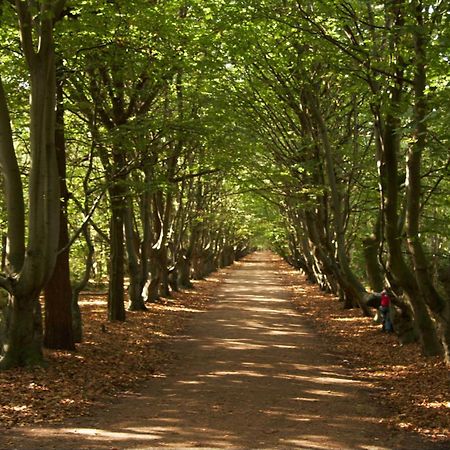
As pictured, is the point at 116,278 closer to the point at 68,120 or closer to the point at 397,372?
the point at 68,120

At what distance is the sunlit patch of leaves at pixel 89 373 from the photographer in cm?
777

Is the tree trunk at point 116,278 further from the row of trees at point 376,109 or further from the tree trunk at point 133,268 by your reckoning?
the row of trees at point 376,109

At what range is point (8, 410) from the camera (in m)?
7.55

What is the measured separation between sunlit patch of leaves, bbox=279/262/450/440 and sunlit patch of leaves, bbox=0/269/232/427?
4206 mm

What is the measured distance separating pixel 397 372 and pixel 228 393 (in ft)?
12.4

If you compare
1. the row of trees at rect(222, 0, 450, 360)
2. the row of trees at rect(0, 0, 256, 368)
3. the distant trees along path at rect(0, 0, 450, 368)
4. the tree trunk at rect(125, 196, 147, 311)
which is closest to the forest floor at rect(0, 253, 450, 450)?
the distant trees along path at rect(0, 0, 450, 368)

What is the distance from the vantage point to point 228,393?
9.17 metres

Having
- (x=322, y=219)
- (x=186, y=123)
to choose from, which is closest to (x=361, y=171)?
(x=322, y=219)

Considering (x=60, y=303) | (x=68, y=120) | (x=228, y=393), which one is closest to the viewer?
(x=228, y=393)

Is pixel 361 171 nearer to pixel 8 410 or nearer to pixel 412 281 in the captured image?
pixel 412 281

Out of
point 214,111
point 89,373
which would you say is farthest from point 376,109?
point 89,373

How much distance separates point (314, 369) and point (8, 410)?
20.4 ft

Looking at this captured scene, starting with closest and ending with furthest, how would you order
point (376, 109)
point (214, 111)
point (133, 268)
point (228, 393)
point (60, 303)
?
point (228, 393) → point (376, 109) → point (60, 303) → point (214, 111) → point (133, 268)

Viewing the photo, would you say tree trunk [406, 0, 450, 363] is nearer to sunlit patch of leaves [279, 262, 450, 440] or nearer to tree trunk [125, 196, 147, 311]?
sunlit patch of leaves [279, 262, 450, 440]
